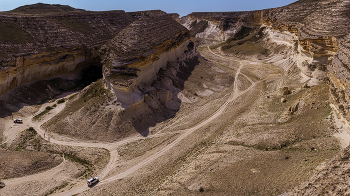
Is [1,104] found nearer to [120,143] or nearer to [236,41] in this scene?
[120,143]

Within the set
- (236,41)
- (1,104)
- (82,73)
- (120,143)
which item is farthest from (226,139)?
(236,41)

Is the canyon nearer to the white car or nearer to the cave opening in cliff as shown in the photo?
the cave opening in cliff

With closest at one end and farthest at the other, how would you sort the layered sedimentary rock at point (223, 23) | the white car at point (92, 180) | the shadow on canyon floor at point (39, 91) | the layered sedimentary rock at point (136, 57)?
1. the white car at point (92, 180)
2. the layered sedimentary rock at point (136, 57)
3. the shadow on canyon floor at point (39, 91)
4. the layered sedimentary rock at point (223, 23)

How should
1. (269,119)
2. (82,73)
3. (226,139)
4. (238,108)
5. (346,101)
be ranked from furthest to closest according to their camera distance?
(82,73) < (238,108) < (269,119) < (226,139) < (346,101)

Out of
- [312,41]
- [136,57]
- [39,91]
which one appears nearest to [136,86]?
[136,57]

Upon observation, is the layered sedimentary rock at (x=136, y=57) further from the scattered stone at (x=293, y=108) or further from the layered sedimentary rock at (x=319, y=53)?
the layered sedimentary rock at (x=319, y=53)

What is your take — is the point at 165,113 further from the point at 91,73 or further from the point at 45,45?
the point at 45,45

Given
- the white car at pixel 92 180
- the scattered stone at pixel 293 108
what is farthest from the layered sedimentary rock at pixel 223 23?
the white car at pixel 92 180
